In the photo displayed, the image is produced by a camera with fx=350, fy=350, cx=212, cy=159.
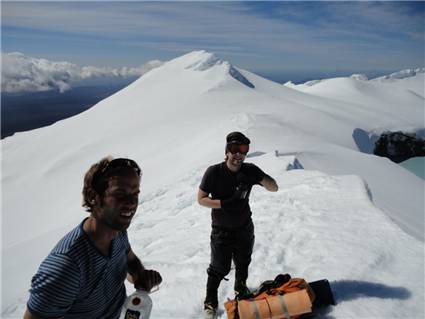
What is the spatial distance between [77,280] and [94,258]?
0.62 ft

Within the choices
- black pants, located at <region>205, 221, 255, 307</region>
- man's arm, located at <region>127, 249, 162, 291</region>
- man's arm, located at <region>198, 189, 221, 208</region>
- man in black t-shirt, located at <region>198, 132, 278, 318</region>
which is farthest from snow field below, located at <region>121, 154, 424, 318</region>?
man's arm, located at <region>127, 249, 162, 291</region>

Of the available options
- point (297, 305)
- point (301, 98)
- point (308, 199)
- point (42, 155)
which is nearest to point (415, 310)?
point (297, 305)

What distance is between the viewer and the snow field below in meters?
5.55

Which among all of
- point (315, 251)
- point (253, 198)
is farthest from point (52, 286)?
point (253, 198)

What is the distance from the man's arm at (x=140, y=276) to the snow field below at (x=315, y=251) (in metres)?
2.73

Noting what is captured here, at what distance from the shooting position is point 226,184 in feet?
16.9

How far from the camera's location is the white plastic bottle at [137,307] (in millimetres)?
2957

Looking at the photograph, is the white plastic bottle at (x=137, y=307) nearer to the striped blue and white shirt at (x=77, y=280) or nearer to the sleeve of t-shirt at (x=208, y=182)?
the striped blue and white shirt at (x=77, y=280)

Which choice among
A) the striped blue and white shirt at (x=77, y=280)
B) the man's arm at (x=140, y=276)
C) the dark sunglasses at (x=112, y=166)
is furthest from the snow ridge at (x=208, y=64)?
the striped blue and white shirt at (x=77, y=280)

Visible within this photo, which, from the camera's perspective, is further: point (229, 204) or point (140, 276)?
point (229, 204)

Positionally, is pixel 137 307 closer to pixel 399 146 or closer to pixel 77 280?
pixel 77 280

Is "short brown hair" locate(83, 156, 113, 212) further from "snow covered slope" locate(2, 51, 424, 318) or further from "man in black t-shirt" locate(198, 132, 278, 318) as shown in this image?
"snow covered slope" locate(2, 51, 424, 318)

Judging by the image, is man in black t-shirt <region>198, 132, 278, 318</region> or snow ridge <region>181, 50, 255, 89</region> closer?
man in black t-shirt <region>198, 132, 278, 318</region>

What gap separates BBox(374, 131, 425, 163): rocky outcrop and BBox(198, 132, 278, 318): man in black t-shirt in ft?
177
